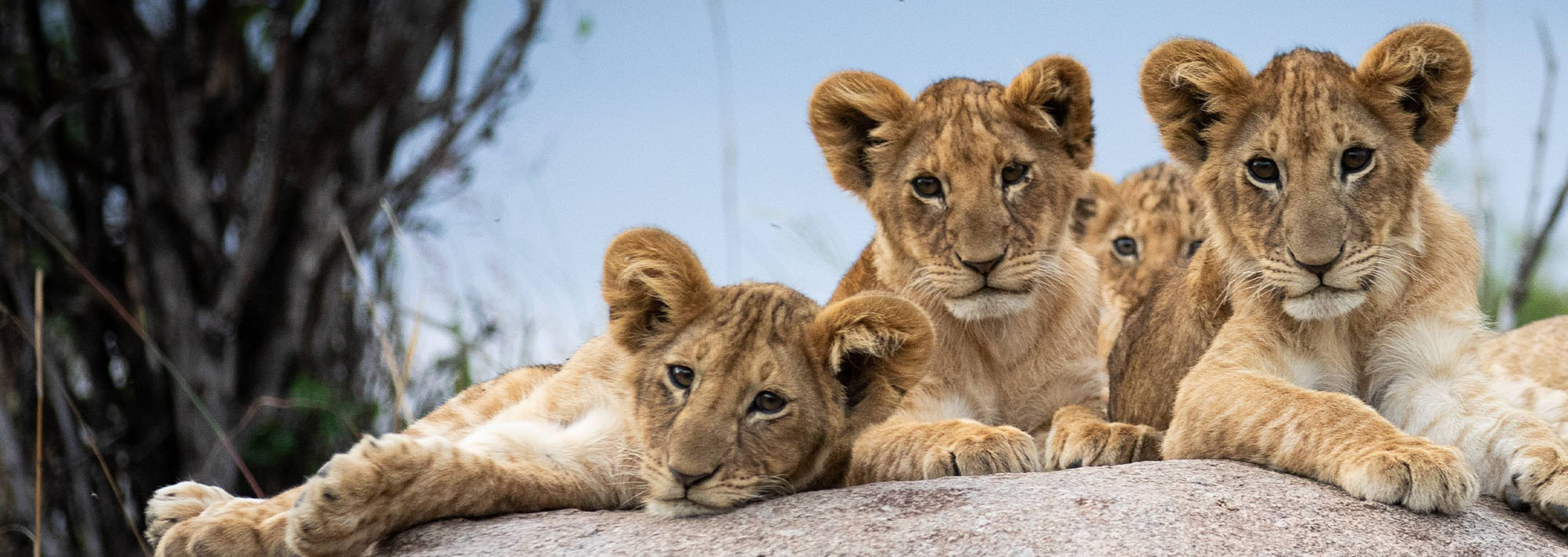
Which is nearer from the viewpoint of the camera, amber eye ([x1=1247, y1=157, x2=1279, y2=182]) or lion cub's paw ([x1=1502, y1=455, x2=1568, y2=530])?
lion cub's paw ([x1=1502, y1=455, x2=1568, y2=530])

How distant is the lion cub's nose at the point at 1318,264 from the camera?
3.52 meters

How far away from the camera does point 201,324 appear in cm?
725

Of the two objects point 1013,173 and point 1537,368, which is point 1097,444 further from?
point 1537,368

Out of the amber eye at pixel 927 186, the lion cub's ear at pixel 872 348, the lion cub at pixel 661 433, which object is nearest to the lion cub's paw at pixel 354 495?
the lion cub at pixel 661 433

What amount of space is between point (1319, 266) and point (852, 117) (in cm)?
159

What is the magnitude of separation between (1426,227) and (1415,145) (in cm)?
25

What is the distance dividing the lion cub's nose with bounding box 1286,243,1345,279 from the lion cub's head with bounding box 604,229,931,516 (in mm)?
947

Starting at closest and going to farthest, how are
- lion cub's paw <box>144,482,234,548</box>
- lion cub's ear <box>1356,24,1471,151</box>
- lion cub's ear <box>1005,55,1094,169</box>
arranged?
lion cub's ear <box>1356,24,1471,151</box> < lion cub's paw <box>144,482,234,548</box> < lion cub's ear <box>1005,55,1094,169</box>

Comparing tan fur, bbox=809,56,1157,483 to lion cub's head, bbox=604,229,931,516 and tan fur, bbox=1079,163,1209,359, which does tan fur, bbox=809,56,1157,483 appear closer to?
lion cub's head, bbox=604,229,931,516

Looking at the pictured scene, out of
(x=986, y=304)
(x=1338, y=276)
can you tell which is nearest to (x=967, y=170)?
(x=986, y=304)

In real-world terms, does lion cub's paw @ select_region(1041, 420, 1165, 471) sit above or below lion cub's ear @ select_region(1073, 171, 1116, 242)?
below

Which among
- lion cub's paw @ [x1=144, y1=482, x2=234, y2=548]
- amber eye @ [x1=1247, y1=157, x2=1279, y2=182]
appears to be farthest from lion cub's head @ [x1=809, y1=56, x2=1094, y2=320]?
lion cub's paw @ [x1=144, y1=482, x2=234, y2=548]

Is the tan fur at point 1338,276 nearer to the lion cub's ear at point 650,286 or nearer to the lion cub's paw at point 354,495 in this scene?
the lion cub's ear at point 650,286

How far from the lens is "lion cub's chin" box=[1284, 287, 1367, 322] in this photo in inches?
141
